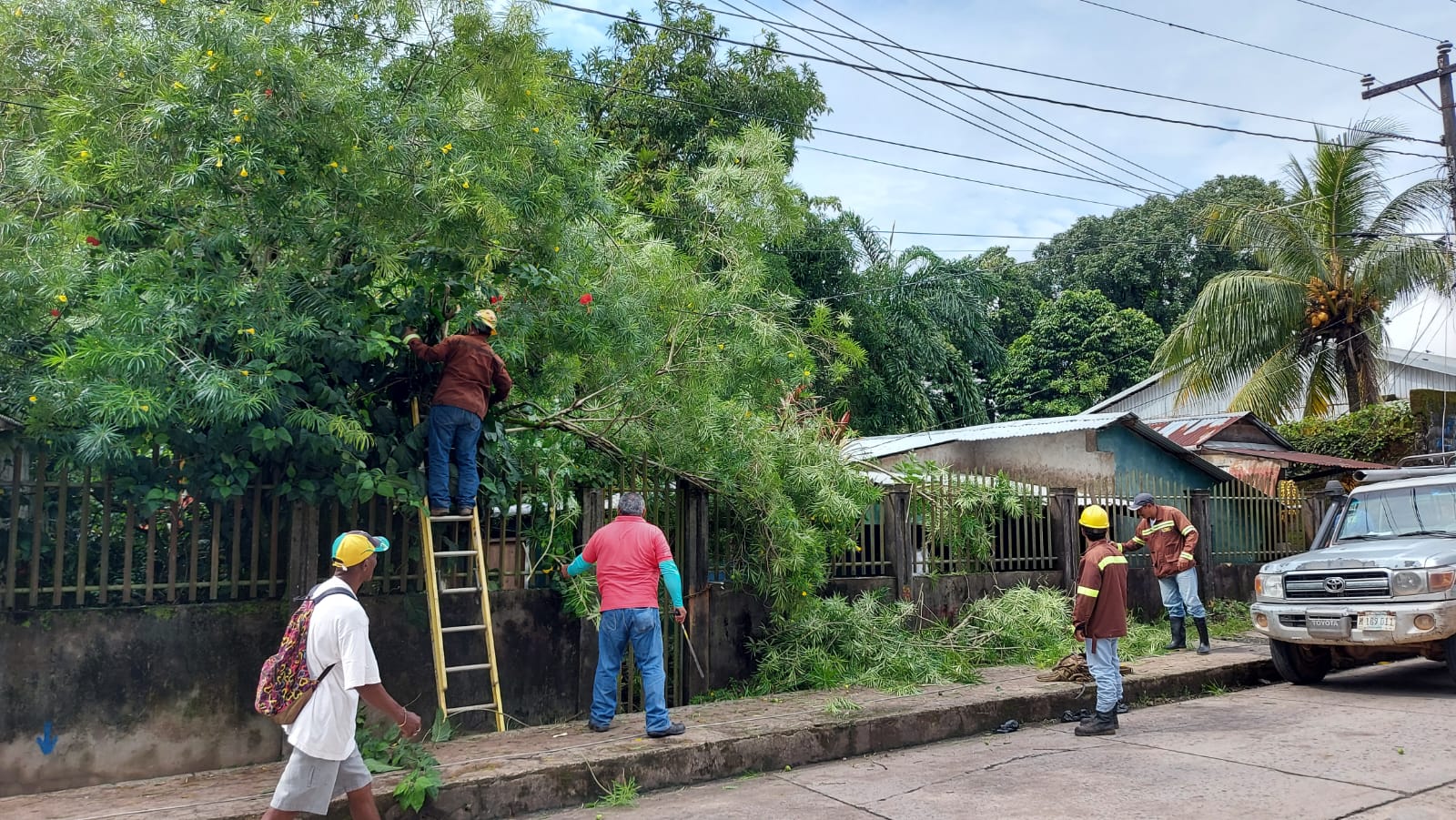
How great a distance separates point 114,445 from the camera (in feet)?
18.0

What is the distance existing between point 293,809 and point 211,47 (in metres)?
4.18

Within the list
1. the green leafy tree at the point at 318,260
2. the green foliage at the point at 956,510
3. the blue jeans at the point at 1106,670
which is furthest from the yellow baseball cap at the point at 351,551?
the green foliage at the point at 956,510

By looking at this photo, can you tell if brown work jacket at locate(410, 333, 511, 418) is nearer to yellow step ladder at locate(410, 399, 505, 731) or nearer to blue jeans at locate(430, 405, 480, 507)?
blue jeans at locate(430, 405, 480, 507)

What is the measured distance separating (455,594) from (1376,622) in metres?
7.64

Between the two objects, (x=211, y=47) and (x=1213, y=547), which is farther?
(x=1213, y=547)

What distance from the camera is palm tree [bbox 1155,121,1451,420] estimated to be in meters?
18.9

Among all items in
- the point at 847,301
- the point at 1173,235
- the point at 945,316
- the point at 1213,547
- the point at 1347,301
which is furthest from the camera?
the point at 1173,235

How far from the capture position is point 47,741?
18.7 feet

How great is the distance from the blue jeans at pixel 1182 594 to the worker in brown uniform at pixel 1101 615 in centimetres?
357

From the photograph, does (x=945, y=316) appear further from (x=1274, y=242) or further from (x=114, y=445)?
(x=114, y=445)

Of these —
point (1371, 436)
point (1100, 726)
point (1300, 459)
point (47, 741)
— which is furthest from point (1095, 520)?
point (1371, 436)

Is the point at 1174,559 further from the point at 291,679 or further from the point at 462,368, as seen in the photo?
the point at 291,679

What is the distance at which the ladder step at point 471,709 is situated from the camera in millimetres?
6659

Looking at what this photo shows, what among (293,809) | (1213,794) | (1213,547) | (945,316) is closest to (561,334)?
(293,809)
